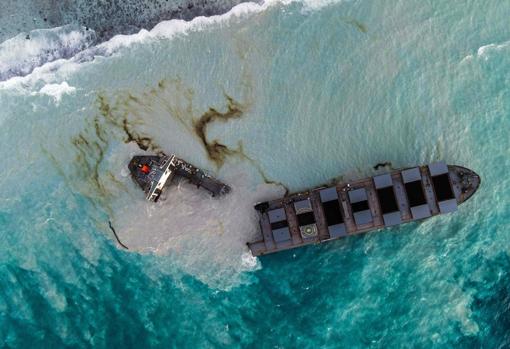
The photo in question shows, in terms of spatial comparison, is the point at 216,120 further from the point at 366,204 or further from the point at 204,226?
the point at 366,204

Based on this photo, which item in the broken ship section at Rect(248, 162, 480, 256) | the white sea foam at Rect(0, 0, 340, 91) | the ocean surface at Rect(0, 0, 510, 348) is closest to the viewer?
the broken ship section at Rect(248, 162, 480, 256)

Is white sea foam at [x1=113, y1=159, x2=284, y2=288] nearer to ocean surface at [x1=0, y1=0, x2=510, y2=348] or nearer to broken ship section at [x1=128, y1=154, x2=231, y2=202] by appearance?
ocean surface at [x1=0, y1=0, x2=510, y2=348]

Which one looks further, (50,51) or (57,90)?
(50,51)

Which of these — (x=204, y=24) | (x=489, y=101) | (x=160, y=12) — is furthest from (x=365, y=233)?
(x=160, y=12)

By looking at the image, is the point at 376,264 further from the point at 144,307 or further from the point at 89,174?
the point at 89,174

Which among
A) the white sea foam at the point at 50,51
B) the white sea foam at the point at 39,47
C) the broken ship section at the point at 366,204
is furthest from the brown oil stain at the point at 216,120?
the white sea foam at the point at 39,47

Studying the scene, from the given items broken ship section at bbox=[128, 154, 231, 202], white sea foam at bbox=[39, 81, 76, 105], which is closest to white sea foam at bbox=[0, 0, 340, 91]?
white sea foam at bbox=[39, 81, 76, 105]

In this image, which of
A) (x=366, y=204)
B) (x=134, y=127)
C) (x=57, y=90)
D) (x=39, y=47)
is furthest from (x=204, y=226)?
(x=39, y=47)
